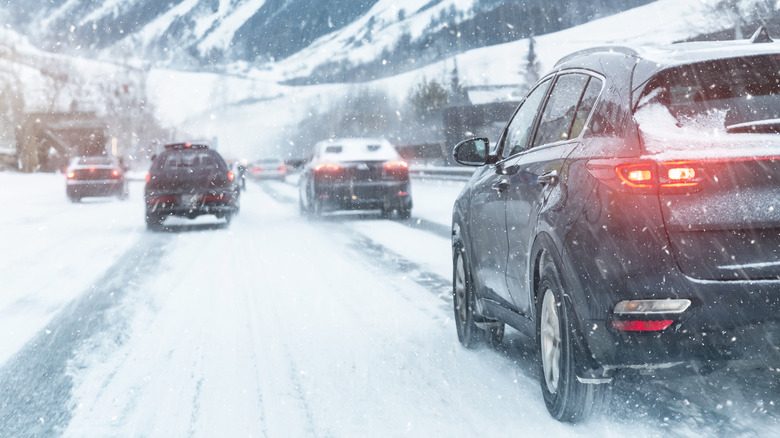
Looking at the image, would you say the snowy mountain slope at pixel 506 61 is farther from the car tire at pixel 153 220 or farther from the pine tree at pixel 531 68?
the car tire at pixel 153 220

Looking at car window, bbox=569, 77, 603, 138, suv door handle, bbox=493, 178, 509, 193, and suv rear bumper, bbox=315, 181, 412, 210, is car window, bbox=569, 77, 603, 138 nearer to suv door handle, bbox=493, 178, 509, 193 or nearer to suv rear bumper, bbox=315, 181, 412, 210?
suv door handle, bbox=493, 178, 509, 193

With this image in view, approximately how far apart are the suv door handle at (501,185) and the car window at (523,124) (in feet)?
0.81

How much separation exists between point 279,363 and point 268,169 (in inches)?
1862

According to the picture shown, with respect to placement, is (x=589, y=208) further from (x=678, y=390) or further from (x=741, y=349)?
(x=678, y=390)

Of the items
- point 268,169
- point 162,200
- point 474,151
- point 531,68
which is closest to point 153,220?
point 162,200

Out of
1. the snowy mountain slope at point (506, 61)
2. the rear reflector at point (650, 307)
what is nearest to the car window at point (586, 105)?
the rear reflector at point (650, 307)

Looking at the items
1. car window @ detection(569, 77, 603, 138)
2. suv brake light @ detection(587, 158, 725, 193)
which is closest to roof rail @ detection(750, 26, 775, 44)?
car window @ detection(569, 77, 603, 138)

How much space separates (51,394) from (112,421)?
2.60 feet

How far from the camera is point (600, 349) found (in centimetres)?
410

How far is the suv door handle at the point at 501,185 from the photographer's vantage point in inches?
215

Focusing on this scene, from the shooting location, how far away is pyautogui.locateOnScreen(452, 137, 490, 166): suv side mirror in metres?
6.21

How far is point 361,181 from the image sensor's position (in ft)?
64.3

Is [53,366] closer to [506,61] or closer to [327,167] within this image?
[327,167]

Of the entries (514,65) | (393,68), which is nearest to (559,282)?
(514,65)
